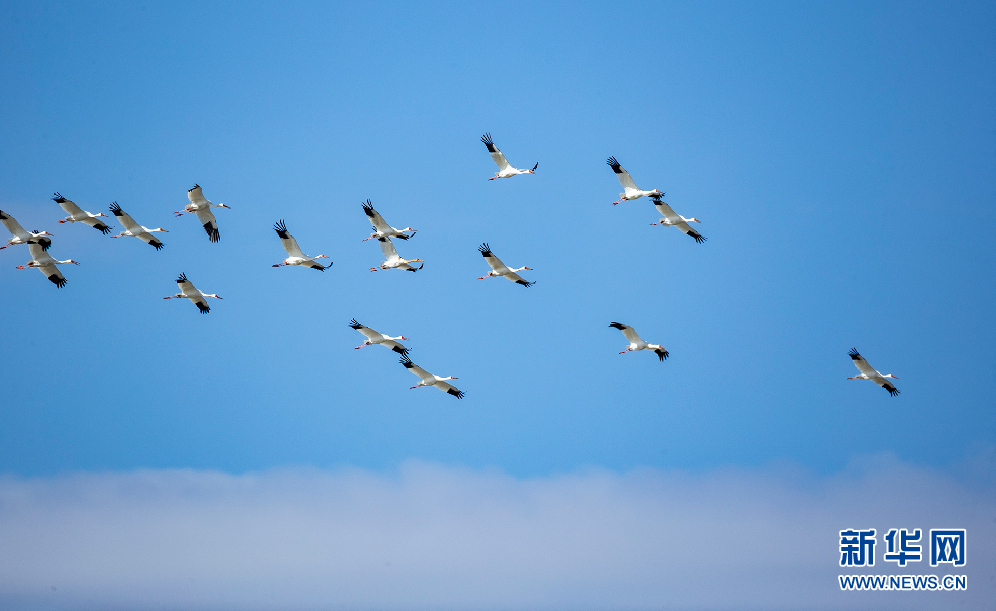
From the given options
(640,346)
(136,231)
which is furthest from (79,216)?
(640,346)

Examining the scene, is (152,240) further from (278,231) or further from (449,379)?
(449,379)

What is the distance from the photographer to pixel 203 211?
85.2 meters

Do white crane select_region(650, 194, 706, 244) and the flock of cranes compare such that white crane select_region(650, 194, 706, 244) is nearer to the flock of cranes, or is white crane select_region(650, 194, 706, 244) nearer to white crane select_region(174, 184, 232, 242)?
the flock of cranes

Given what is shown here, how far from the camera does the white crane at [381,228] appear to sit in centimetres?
8450

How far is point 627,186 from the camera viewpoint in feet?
282

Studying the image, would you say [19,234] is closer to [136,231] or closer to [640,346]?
[136,231]

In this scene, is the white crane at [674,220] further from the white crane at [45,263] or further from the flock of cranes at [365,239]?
the white crane at [45,263]

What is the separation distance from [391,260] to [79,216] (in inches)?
460

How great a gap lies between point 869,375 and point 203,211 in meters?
26.0

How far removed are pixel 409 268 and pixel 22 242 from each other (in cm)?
1426

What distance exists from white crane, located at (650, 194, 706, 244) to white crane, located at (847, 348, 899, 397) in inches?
288

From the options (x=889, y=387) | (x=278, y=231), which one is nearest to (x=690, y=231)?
(x=889, y=387)

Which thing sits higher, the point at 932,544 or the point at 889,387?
the point at 889,387

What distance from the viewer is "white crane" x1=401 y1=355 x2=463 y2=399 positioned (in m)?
86.5
